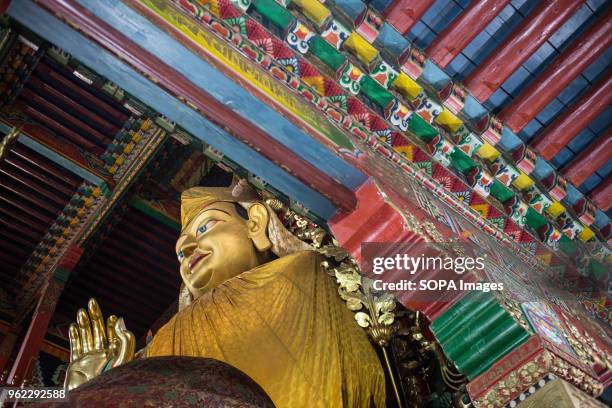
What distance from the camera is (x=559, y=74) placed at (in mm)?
3059

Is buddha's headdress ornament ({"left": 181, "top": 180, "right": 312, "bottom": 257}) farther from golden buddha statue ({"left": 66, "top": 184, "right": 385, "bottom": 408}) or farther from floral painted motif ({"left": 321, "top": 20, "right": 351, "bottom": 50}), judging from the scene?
floral painted motif ({"left": 321, "top": 20, "right": 351, "bottom": 50})

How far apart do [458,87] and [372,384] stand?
1647mm

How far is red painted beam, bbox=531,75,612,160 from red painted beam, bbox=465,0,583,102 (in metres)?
0.47

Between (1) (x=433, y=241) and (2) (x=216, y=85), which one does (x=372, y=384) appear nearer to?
(1) (x=433, y=241)

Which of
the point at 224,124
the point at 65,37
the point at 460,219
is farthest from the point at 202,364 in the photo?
the point at 460,219

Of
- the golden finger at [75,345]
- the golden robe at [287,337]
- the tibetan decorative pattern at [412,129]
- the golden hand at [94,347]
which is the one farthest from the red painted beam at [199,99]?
the golden finger at [75,345]

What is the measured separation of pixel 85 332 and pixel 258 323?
3.86 ft

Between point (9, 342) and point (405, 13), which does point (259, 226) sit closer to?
point (405, 13)

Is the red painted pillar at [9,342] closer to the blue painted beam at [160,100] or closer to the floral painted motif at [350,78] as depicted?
the blue painted beam at [160,100]

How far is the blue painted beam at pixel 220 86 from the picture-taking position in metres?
2.24

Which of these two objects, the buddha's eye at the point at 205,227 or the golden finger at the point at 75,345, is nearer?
the golden finger at the point at 75,345

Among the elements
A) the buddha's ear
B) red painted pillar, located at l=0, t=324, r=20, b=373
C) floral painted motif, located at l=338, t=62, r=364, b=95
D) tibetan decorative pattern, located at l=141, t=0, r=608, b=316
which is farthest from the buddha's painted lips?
red painted pillar, located at l=0, t=324, r=20, b=373

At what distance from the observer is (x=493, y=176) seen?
326cm

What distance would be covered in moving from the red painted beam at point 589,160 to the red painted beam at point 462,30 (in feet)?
3.49
